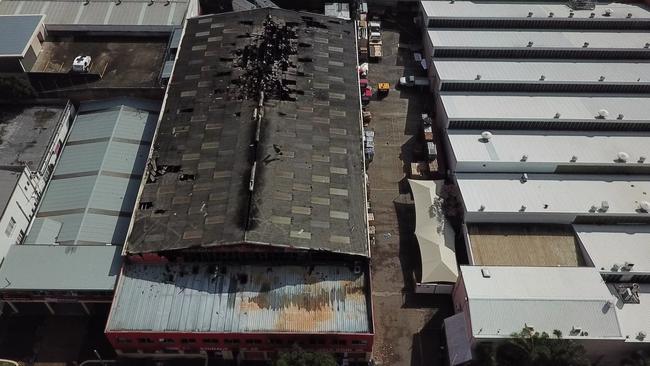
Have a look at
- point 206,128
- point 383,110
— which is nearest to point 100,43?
point 206,128

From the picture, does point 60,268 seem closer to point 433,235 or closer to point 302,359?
point 302,359

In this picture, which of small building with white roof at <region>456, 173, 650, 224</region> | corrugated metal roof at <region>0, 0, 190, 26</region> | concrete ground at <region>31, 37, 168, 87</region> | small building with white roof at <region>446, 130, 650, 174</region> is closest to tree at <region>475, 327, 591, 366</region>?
small building with white roof at <region>456, 173, 650, 224</region>

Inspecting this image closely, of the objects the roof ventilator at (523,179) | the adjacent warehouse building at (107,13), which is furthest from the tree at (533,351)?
the adjacent warehouse building at (107,13)

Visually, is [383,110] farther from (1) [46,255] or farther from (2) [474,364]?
(1) [46,255]

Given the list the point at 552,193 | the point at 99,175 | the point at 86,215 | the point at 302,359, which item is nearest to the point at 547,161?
the point at 552,193

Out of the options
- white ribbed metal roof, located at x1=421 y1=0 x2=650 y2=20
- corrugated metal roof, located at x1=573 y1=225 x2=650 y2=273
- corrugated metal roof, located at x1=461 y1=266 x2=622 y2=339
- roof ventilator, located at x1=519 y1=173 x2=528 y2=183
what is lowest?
corrugated metal roof, located at x1=461 y1=266 x2=622 y2=339

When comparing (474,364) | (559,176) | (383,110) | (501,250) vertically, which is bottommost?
(474,364)

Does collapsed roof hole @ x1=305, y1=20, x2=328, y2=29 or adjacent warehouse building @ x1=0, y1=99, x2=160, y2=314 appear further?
collapsed roof hole @ x1=305, y1=20, x2=328, y2=29

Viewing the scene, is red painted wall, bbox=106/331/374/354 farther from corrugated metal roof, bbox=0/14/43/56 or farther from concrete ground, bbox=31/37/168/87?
corrugated metal roof, bbox=0/14/43/56

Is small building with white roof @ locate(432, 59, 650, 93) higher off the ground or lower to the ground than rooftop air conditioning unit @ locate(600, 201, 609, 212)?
higher
